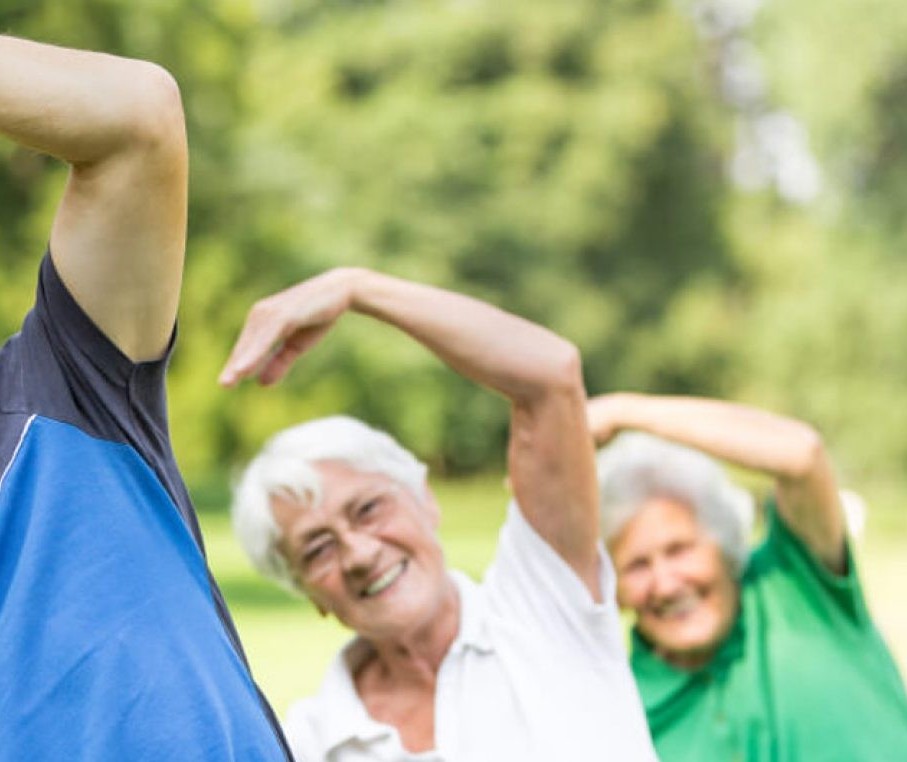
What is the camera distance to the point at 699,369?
3250 cm

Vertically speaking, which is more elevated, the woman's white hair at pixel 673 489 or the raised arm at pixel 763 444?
the raised arm at pixel 763 444

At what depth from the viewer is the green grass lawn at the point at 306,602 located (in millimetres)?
10289

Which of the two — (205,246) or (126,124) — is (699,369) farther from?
(126,124)

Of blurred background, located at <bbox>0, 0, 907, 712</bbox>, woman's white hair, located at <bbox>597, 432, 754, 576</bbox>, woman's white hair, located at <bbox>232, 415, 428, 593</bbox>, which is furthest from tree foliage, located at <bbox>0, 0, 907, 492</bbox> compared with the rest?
woman's white hair, located at <bbox>232, 415, 428, 593</bbox>

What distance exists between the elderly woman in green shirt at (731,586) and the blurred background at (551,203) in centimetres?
1237

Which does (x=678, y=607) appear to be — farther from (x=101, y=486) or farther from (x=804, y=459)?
(x=101, y=486)

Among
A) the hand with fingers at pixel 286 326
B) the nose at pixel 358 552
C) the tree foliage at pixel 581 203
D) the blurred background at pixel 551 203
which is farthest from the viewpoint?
the tree foliage at pixel 581 203

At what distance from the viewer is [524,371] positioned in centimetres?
255

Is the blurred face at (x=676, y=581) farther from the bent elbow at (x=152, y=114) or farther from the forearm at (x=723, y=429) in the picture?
the bent elbow at (x=152, y=114)

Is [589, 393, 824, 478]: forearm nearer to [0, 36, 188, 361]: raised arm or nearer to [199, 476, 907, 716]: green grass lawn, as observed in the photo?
[0, 36, 188, 361]: raised arm

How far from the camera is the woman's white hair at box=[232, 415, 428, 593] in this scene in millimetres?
2691

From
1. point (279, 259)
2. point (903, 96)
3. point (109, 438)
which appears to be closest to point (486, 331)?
point (109, 438)

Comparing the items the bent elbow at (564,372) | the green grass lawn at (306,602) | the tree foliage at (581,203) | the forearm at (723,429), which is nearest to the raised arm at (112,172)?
the bent elbow at (564,372)

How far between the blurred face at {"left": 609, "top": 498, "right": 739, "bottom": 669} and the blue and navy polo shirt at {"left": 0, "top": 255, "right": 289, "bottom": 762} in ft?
5.30
